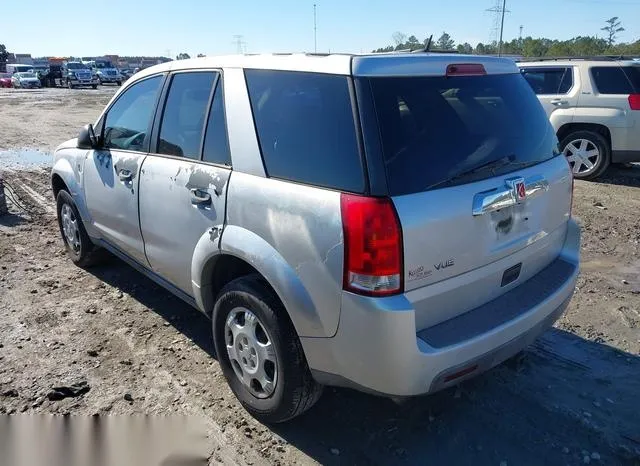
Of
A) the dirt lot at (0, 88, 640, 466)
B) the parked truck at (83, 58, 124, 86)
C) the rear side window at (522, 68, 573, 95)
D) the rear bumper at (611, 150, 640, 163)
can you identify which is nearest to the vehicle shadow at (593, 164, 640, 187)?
the rear bumper at (611, 150, 640, 163)

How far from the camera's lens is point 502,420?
2.99 meters

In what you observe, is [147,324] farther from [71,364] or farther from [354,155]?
[354,155]

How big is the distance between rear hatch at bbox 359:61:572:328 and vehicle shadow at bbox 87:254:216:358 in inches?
76.8

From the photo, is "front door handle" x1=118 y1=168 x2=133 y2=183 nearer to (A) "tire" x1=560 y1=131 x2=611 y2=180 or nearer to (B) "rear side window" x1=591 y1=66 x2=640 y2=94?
(A) "tire" x1=560 y1=131 x2=611 y2=180

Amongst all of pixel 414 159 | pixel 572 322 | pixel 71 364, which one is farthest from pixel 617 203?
pixel 71 364

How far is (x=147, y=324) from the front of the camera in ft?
13.8

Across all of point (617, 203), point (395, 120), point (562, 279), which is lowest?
point (617, 203)

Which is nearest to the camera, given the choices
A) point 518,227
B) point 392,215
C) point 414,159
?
point 392,215

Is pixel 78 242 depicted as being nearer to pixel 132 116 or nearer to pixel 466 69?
pixel 132 116

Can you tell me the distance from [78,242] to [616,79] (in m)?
8.40

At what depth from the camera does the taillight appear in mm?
2273

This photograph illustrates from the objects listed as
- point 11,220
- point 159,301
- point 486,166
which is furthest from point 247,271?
point 11,220

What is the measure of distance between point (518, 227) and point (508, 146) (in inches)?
17.3

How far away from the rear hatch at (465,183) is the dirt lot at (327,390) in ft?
2.50
